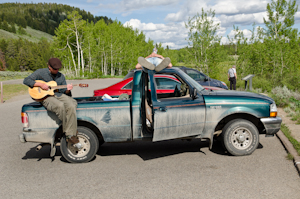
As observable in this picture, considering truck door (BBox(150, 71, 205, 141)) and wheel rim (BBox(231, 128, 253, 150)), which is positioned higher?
truck door (BBox(150, 71, 205, 141))

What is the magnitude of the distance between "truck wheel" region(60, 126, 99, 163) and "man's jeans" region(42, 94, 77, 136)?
34cm

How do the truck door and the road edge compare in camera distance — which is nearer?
the road edge

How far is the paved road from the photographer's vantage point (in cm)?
459

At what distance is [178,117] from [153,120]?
1.81 ft

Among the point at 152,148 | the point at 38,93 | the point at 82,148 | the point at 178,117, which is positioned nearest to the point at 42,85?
the point at 38,93

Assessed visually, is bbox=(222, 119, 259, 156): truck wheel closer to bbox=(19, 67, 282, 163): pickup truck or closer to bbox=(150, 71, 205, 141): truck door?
bbox=(19, 67, 282, 163): pickup truck

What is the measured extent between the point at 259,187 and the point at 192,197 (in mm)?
1167

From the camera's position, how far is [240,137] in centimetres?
619

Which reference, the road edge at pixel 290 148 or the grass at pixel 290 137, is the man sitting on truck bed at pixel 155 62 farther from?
the grass at pixel 290 137

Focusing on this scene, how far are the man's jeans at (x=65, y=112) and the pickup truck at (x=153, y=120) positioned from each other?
0.23 meters

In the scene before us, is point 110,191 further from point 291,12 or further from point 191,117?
point 291,12

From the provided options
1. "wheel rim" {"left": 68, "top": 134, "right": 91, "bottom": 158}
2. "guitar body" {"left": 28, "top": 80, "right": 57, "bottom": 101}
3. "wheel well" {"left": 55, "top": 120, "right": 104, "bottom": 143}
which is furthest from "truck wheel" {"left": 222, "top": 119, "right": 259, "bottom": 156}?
"guitar body" {"left": 28, "top": 80, "right": 57, "bottom": 101}

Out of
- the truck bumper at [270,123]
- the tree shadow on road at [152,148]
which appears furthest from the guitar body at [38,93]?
the truck bumper at [270,123]

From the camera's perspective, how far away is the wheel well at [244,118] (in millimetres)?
6430
